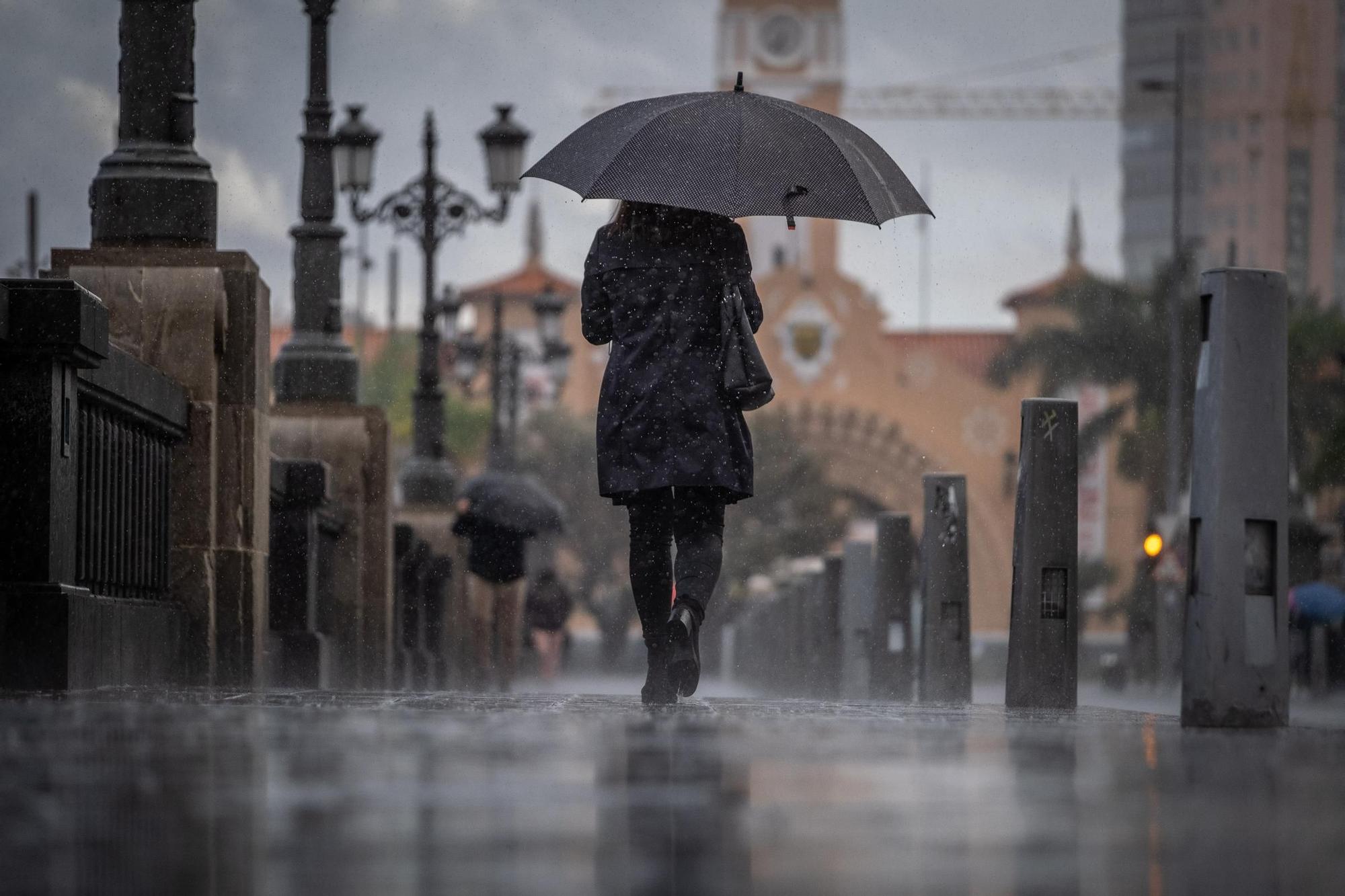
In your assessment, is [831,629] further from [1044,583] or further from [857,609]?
[1044,583]

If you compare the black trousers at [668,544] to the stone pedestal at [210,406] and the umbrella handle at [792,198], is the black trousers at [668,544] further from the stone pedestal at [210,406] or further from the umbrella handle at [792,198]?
the stone pedestal at [210,406]

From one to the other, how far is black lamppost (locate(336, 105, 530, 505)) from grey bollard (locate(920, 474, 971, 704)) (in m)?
Answer: 10.4

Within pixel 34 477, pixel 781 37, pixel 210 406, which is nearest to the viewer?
pixel 34 477

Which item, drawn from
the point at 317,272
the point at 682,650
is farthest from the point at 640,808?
the point at 317,272

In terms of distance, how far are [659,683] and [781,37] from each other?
110m

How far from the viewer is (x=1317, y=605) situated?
3334cm

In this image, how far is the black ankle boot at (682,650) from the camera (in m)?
7.71

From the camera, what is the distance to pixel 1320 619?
3328 centimetres

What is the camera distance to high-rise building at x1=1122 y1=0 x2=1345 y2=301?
5453 inches

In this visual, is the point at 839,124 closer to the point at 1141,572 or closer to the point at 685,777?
the point at 685,777

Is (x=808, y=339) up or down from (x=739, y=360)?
up

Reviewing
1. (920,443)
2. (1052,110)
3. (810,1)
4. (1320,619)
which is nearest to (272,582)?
(1320,619)

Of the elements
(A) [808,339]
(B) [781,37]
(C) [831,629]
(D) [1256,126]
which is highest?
(D) [1256,126]

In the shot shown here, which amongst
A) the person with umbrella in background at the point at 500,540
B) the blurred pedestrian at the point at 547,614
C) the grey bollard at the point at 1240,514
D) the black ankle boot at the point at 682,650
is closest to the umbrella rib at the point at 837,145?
the black ankle boot at the point at 682,650
